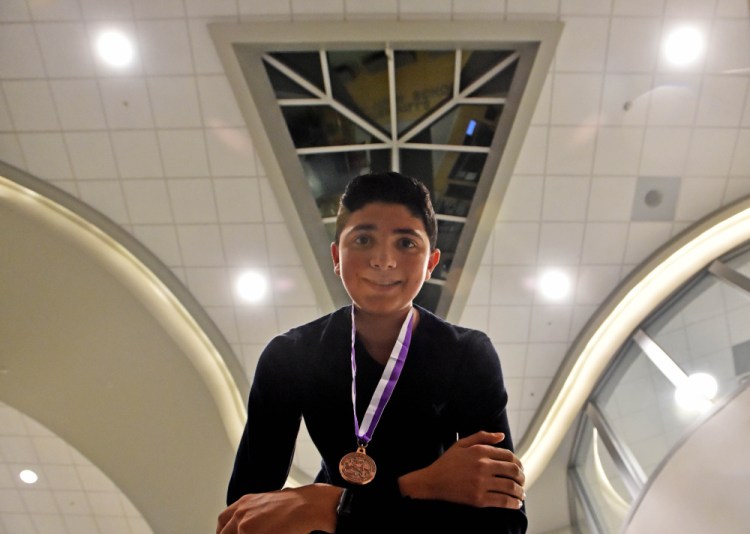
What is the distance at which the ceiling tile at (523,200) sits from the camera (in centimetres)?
375

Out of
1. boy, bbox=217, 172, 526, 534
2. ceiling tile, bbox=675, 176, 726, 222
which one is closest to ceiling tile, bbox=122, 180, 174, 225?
boy, bbox=217, 172, 526, 534

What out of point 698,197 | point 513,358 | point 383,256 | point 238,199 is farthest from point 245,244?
point 698,197

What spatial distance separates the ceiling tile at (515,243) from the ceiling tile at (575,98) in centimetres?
91

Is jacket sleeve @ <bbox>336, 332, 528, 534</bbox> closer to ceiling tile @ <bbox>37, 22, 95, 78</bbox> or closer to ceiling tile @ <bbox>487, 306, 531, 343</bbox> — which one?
ceiling tile @ <bbox>487, 306, 531, 343</bbox>

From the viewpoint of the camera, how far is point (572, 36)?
3270mm

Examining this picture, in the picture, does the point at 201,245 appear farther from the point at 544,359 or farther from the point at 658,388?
the point at 658,388

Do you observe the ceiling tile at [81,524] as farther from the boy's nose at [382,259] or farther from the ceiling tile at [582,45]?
the ceiling tile at [582,45]

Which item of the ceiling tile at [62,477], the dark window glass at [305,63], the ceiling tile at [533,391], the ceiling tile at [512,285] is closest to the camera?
the dark window glass at [305,63]

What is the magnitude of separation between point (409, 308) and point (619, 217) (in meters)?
3.43

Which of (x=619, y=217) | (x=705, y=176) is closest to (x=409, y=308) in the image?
(x=619, y=217)

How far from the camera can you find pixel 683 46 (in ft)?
10.8

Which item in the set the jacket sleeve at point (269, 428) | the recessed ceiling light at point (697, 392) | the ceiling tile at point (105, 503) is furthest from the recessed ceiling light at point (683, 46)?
the ceiling tile at point (105, 503)

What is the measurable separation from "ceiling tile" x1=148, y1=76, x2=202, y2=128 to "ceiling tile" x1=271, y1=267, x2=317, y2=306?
1440 mm

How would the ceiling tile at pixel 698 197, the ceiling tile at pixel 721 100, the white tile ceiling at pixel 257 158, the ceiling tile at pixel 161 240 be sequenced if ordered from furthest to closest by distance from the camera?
the ceiling tile at pixel 161 240 → the ceiling tile at pixel 698 197 → the ceiling tile at pixel 721 100 → the white tile ceiling at pixel 257 158
